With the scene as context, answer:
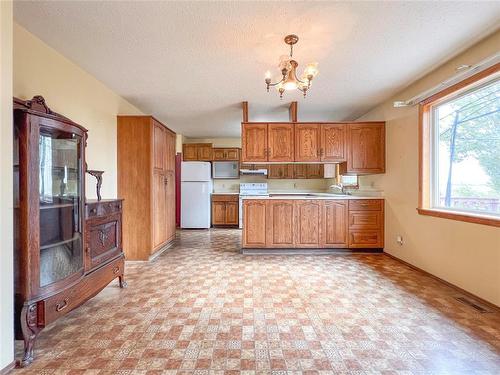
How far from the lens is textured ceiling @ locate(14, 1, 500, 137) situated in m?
1.89

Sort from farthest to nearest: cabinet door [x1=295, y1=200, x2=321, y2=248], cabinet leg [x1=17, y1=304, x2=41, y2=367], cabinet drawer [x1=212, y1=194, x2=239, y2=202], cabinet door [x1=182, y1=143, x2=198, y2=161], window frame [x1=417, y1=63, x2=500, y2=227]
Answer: cabinet door [x1=182, y1=143, x2=198, y2=161] → cabinet drawer [x1=212, y1=194, x2=239, y2=202] → cabinet door [x1=295, y1=200, x2=321, y2=248] → window frame [x1=417, y1=63, x2=500, y2=227] → cabinet leg [x1=17, y1=304, x2=41, y2=367]

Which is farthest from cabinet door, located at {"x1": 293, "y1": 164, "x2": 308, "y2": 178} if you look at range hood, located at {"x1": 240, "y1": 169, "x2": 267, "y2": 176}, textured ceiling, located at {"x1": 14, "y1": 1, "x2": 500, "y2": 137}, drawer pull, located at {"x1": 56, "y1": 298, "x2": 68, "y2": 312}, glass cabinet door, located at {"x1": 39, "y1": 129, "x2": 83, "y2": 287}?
drawer pull, located at {"x1": 56, "y1": 298, "x2": 68, "y2": 312}

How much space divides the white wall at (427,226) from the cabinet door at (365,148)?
0.46 feet

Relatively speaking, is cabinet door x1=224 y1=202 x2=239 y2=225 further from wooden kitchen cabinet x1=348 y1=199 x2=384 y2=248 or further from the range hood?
wooden kitchen cabinet x1=348 y1=199 x2=384 y2=248

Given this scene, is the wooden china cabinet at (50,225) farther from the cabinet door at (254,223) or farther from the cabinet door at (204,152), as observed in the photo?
the cabinet door at (204,152)

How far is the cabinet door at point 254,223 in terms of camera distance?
4.06 m

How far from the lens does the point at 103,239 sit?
245 cm

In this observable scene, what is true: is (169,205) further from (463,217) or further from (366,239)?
(463,217)

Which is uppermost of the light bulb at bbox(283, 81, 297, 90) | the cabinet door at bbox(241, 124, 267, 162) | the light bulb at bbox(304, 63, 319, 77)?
the light bulb at bbox(304, 63, 319, 77)

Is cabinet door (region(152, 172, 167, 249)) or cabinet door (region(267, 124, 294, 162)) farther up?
cabinet door (region(267, 124, 294, 162))

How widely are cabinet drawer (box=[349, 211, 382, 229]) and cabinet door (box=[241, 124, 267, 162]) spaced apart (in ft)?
5.49

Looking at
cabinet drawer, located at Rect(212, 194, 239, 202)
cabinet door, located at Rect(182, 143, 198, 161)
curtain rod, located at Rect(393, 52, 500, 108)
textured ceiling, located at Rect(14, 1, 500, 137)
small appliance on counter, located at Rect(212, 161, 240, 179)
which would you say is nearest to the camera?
textured ceiling, located at Rect(14, 1, 500, 137)

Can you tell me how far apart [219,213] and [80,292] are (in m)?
4.62

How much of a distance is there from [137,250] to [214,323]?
2172 mm
